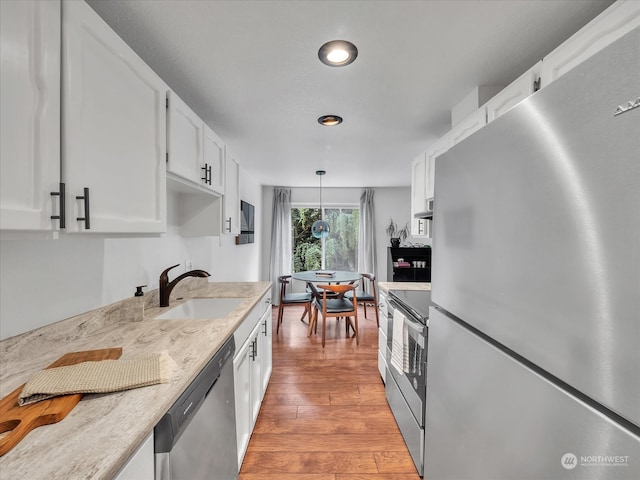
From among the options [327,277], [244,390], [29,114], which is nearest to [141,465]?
[29,114]

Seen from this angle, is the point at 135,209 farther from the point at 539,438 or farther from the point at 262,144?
the point at 262,144

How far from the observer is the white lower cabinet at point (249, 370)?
58.7 inches

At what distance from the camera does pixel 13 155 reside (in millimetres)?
678

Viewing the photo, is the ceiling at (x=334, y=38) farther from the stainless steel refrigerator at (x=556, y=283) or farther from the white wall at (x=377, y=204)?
the white wall at (x=377, y=204)

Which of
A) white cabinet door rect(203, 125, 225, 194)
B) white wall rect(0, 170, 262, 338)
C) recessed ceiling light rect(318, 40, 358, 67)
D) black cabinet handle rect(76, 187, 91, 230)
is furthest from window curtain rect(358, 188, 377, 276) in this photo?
black cabinet handle rect(76, 187, 91, 230)

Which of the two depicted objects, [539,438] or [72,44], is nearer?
[539,438]

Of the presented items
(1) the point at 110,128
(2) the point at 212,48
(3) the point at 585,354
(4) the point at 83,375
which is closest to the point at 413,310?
(3) the point at 585,354

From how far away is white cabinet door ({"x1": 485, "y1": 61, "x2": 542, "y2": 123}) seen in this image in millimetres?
1208

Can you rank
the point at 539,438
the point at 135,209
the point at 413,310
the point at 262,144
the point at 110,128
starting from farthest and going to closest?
the point at 262,144
the point at 413,310
the point at 135,209
the point at 110,128
the point at 539,438

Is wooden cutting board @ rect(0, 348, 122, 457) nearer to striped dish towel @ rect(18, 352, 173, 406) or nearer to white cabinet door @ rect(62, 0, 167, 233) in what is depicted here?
striped dish towel @ rect(18, 352, 173, 406)

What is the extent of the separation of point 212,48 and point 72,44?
70cm

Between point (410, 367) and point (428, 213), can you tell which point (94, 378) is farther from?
point (428, 213)

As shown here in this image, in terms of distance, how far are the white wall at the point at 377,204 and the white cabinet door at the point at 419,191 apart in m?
2.90

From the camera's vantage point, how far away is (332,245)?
5691 mm
